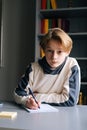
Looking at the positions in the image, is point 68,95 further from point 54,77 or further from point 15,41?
point 15,41

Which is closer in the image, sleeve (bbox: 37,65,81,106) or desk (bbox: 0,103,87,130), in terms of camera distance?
desk (bbox: 0,103,87,130)

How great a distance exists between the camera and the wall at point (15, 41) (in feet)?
10.5

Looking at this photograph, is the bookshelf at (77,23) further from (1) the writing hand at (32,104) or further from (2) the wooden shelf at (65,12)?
(1) the writing hand at (32,104)

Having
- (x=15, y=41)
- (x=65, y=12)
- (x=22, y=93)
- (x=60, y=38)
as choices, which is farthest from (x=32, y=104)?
(x=15, y=41)

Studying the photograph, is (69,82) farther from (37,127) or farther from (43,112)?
(37,127)

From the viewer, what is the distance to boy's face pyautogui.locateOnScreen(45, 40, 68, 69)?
148 centimetres

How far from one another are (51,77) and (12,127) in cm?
75

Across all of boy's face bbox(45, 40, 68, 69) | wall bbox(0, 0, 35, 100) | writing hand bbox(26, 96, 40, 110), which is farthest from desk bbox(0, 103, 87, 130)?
wall bbox(0, 0, 35, 100)

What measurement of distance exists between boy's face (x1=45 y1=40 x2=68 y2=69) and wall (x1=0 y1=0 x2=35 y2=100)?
5.33 feet

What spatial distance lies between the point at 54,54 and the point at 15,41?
1.85 m

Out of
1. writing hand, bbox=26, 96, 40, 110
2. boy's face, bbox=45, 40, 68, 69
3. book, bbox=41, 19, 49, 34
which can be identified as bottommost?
writing hand, bbox=26, 96, 40, 110

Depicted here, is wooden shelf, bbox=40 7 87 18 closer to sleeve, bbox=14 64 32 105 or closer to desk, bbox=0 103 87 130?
sleeve, bbox=14 64 32 105

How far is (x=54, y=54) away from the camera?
58.6 inches

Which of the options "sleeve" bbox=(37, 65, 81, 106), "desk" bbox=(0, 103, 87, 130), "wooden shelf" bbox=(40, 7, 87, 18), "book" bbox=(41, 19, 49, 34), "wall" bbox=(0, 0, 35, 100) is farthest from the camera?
"wall" bbox=(0, 0, 35, 100)
